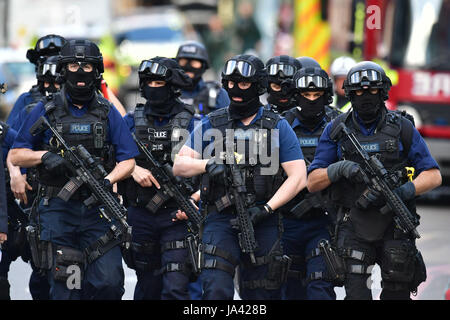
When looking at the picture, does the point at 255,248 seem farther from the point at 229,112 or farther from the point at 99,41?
the point at 99,41

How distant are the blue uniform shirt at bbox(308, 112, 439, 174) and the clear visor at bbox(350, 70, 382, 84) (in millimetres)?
326

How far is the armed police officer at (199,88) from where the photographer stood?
11.1 m

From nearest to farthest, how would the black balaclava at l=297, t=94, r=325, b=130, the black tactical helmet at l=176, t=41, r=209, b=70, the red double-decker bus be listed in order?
the black balaclava at l=297, t=94, r=325, b=130 < the black tactical helmet at l=176, t=41, r=209, b=70 < the red double-decker bus

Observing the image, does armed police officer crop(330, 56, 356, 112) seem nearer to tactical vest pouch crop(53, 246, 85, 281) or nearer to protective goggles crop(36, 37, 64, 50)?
protective goggles crop(36, 37, 64, 50)

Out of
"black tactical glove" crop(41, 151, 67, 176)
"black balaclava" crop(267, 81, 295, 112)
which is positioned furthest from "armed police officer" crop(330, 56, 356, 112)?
"black tactical glove" crop(41, 151, 67, 176)

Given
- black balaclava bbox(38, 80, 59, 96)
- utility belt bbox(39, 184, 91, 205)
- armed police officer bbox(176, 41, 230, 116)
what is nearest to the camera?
utility belt bbox(39, 184, 91, 205)

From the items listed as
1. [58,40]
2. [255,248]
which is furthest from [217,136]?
[58,40]

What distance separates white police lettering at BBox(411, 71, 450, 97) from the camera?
16531mm

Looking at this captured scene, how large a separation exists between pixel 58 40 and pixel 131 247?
8.24 ft

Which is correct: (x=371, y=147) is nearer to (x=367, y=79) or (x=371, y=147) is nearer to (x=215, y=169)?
(x=367, y=79)

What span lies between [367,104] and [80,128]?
80.7 inches

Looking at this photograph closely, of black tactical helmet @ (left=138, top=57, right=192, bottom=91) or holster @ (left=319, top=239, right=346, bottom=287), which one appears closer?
holster @ (left=319, top=239, right=346, bottom=287)

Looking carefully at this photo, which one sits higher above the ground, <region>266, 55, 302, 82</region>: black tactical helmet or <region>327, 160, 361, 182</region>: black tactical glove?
<region>266, 55, 302, 82</region>: black tactical helmet

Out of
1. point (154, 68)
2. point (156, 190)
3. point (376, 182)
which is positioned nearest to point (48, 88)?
point (154, 68)
